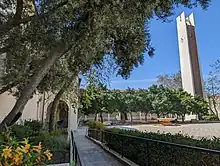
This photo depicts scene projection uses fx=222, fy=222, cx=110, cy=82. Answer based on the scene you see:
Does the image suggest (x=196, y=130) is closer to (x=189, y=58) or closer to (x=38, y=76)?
(x=38, y=76)

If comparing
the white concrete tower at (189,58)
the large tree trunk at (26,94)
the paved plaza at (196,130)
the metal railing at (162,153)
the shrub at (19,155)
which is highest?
the white concrete tower at (189,58)

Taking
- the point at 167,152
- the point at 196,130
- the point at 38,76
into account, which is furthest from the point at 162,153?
the point at 196,130

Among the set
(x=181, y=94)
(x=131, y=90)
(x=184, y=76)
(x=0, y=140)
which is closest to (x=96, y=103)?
(x=131, y=90)

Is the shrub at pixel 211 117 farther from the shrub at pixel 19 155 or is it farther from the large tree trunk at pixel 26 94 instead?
the shrub at pixel 19 155

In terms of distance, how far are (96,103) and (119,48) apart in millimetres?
22542

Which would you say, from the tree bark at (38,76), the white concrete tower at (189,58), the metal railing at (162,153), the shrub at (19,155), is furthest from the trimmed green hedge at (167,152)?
the white concrete tower at (189,58)

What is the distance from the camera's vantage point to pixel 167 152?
449 cm

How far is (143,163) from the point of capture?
5.57m

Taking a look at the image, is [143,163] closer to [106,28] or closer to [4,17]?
[106,28]

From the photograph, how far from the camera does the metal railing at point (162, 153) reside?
347cm

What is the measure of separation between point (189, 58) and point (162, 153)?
36.4 metres

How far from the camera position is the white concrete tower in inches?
1490

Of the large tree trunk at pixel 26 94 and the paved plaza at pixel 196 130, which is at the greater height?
the large tree trunk at pixel 26 94

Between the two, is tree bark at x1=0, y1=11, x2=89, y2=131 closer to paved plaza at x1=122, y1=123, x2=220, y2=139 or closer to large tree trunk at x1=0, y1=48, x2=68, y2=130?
large tree trunk at x1=0, y1=48, x2=68, y2=130
